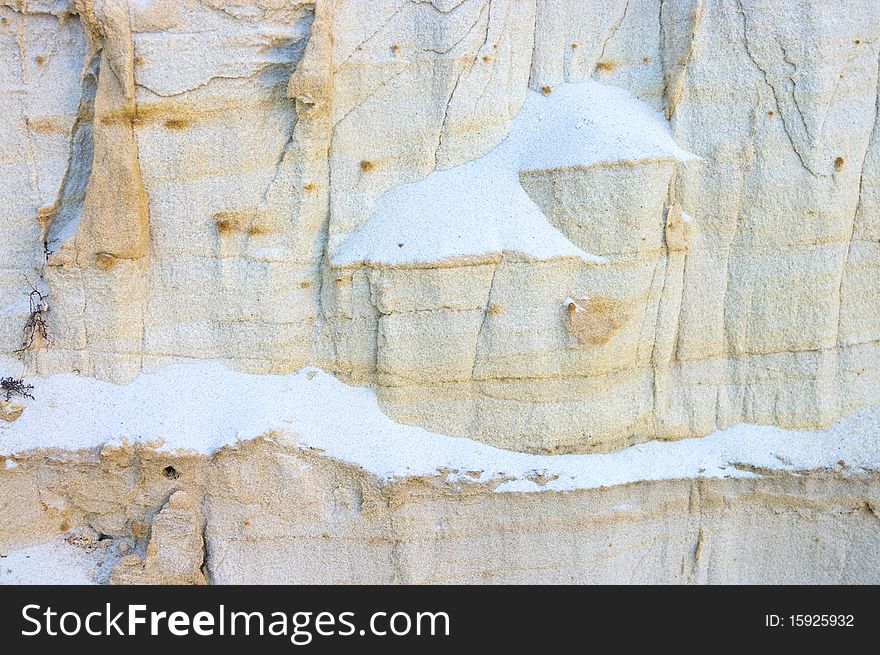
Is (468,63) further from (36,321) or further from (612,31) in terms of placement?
(36,321)

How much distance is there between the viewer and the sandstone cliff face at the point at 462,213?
5.33 meters

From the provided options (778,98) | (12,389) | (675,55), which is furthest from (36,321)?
(778,98)

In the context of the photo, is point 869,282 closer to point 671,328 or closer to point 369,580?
point 671,328

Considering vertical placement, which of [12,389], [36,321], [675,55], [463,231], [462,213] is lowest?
[12,389]

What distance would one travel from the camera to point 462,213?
541 centimetres

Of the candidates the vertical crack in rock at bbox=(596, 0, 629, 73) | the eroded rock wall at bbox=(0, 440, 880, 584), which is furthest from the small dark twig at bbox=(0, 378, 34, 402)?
the vertical crack in rock at bbox=(596, 0, 629, 73)

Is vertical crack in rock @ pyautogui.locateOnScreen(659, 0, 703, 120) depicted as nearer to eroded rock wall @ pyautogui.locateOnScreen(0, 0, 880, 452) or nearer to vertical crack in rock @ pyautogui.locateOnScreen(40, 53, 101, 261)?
eroded rock wall @ pyautogui.locateOnScreen(0, 0, 880, 452)

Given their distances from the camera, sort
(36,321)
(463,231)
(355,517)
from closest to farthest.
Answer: (463,231)
(355,517)
(36,321)

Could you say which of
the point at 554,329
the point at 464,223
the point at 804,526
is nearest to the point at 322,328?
the point at 464,223

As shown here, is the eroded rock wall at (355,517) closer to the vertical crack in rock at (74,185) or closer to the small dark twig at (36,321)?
the small dark twig at (36,321)

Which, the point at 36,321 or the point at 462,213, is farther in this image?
the point at 36,321

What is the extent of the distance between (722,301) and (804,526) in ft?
5.48

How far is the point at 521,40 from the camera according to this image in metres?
5.52

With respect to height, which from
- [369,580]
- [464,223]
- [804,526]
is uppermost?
[464,223]
